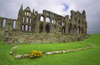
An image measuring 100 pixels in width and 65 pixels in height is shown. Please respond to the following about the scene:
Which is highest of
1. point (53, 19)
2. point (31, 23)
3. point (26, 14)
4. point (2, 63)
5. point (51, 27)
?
point (26, 14)

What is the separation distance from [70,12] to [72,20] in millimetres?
4615

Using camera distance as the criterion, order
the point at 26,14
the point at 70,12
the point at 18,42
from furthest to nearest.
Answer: the point at 70,12
the point at 26,14
the point at 18,42

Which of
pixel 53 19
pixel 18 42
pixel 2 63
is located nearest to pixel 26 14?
pixel 53 19

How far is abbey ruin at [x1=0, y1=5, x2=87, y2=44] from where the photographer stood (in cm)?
1150

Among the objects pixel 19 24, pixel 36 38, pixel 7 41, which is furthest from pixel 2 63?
pixel 19 24

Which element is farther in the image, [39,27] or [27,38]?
[39,27]

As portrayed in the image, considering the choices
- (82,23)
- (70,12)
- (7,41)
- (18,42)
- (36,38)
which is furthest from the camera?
(82,23)

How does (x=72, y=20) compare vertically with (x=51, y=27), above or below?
above

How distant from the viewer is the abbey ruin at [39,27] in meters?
11.5

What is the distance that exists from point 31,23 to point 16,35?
20827 mm

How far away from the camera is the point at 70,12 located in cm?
3334

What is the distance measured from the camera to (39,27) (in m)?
30.5

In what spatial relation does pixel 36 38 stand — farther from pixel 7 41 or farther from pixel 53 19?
pixel 53 19

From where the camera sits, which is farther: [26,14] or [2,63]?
[26,14]
